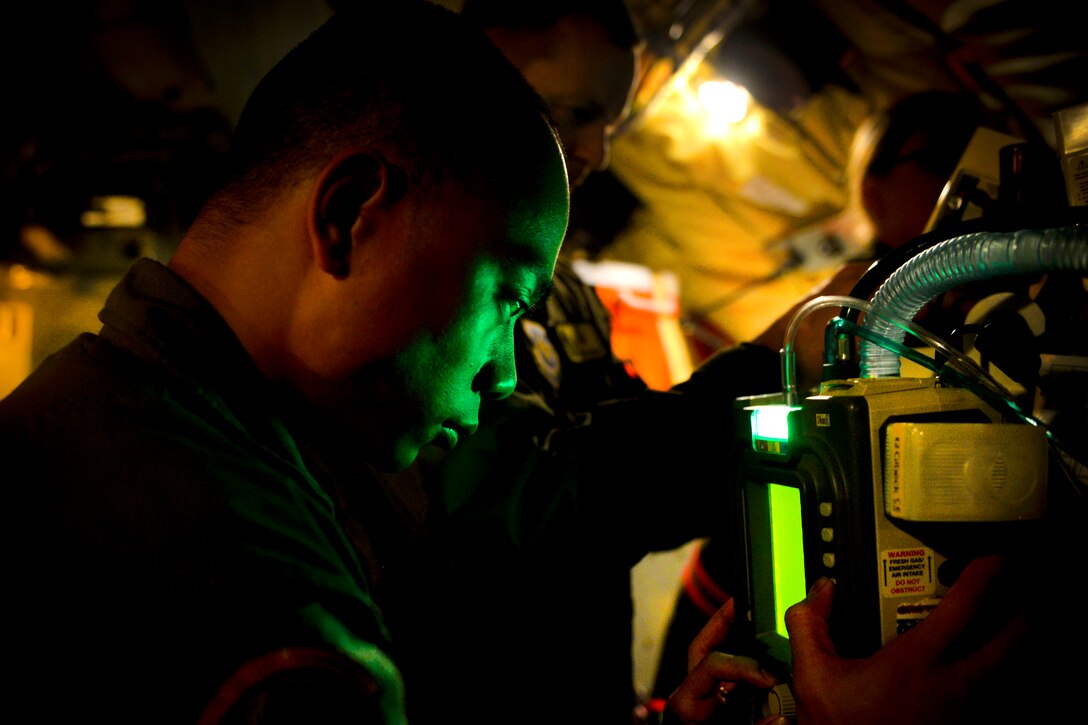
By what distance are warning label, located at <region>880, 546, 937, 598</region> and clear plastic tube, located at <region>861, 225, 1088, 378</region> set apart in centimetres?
28

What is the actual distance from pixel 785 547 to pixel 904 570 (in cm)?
26

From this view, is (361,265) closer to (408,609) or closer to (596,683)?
(408,609)

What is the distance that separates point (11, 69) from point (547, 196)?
3.18 metres

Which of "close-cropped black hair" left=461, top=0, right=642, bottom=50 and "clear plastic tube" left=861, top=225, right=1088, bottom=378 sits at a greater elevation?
"close-cropped black hair" left=461, top=0, right=642, bottom=50

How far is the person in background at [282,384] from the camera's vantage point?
592 millimetres

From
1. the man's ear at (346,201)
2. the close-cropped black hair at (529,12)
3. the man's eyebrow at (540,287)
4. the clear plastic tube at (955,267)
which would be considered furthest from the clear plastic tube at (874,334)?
the close-cropped black hair at (529,12)

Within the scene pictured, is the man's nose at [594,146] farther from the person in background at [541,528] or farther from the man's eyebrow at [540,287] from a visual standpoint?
the man's eyebrow at [540,287]

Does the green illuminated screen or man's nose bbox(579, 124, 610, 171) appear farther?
man's nose bbox(579, 124, 610, 171)

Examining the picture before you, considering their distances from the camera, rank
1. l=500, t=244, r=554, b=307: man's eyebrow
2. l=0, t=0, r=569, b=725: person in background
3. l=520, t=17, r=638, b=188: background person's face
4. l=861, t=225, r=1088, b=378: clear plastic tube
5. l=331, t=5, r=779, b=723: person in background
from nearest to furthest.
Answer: l=0, t=0, r=569, b=725: person in background → l=861, t=225, r=1088, b=378: clear plastic tube → l=500, t=244, r=554, b=307: man's eyebrow → l=331, t=5, r=779, b=723: person in background → l=520, t=17, r=638, b=188: background person's face

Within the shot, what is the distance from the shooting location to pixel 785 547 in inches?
42.3

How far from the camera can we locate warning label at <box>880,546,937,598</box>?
824 millimetres

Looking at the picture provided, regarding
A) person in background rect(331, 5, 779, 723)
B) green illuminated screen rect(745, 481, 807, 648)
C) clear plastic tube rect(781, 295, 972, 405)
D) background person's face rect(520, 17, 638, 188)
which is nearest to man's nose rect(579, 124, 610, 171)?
background person's face rect(520, 17, 638, 188)

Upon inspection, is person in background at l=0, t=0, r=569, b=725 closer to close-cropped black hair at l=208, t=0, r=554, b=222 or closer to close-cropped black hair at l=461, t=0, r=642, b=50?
close-cropped black hair at l=208, t=0, r=554, b=222

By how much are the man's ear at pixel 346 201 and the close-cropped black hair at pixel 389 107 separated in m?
0.04
